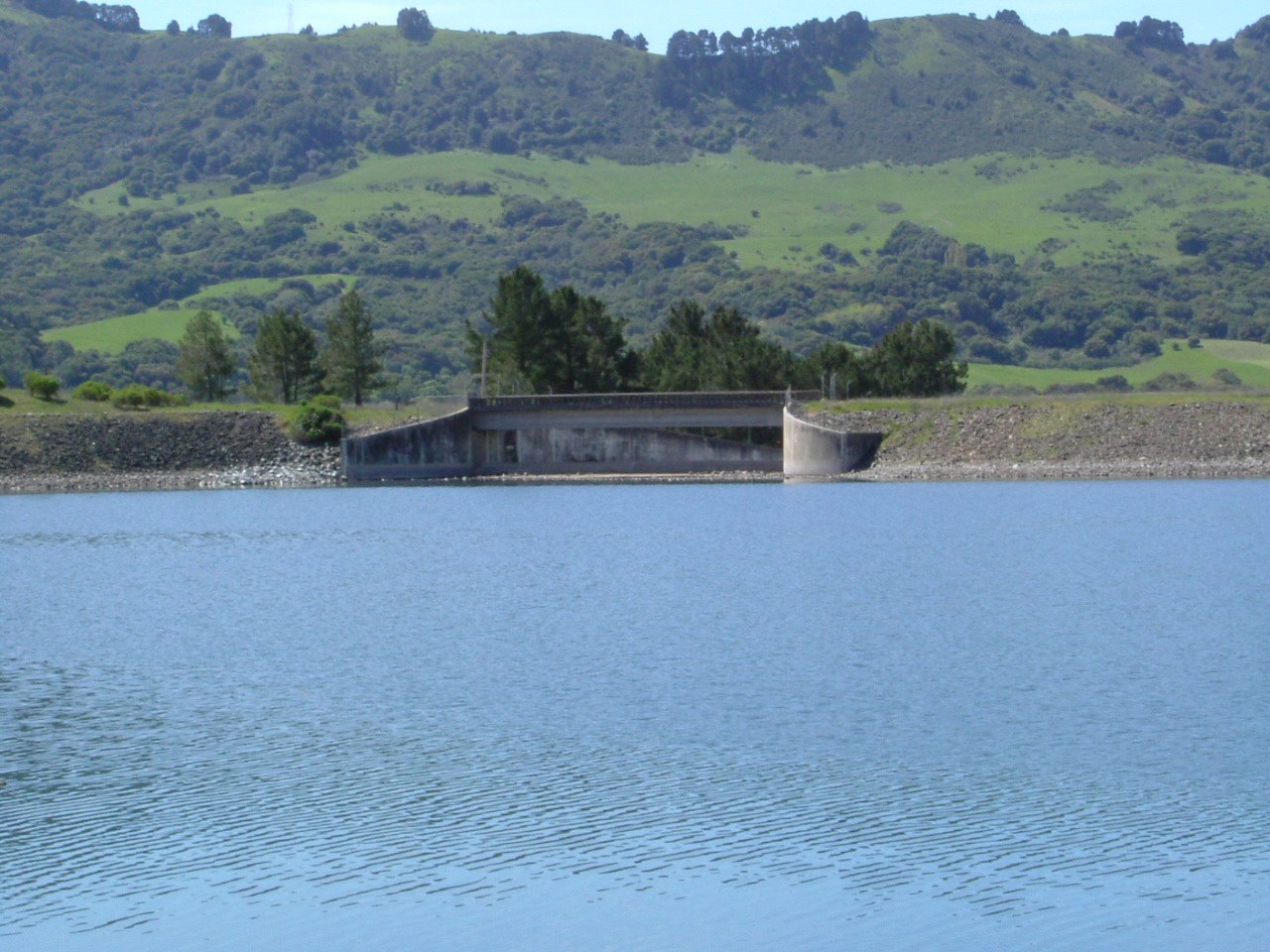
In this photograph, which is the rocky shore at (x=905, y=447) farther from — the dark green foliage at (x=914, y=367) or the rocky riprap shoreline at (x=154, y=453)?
the dark green foliage at (x=914, y=367)

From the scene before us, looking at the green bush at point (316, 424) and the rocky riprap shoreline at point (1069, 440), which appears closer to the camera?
the rocky riprap shoreline at point (1069, 440)

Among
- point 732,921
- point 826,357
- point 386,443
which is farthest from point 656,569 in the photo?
point 826,357

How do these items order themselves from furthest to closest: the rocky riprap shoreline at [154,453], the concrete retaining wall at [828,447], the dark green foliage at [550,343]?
the dark green foliage at [550,343]
the rocky riprap shoreline at [154,453]
the concrete retaining wall at [828,447]

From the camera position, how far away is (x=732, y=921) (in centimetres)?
1812

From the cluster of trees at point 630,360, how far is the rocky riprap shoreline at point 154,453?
545 inches

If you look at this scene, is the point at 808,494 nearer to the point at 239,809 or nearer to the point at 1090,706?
the point at 1090,706

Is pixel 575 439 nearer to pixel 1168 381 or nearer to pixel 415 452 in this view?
pixel 415 452

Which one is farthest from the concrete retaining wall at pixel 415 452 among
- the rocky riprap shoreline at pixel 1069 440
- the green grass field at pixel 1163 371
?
the green grass field at pixel 1163 371

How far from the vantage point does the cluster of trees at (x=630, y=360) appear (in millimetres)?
111500

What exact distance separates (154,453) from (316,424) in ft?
28.9

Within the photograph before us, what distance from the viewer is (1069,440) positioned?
9456cm

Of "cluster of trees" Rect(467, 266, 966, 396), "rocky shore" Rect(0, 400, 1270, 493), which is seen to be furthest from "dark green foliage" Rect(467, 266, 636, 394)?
"rocky shore" Rect(0, 400, 1270, 493)

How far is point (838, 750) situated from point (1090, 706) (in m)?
4.78

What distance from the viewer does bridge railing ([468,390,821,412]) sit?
101 metres
